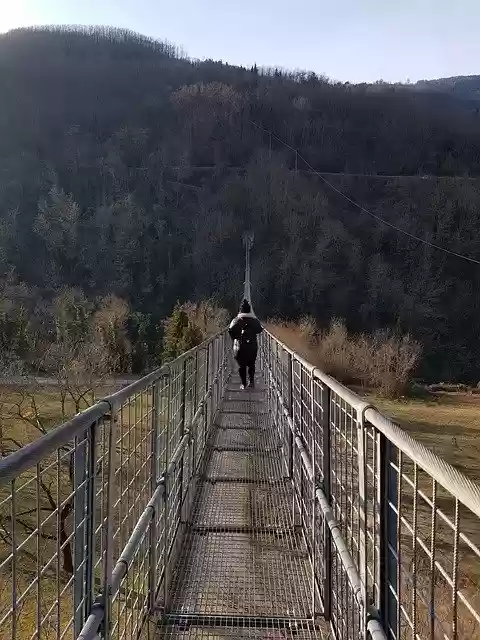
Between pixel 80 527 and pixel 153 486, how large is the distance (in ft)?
4.30

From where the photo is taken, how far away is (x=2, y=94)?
286 feet

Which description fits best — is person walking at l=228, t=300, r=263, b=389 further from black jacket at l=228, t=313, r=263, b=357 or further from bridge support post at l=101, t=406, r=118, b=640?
bridge support post at l=101, t=406, r=118, b=640

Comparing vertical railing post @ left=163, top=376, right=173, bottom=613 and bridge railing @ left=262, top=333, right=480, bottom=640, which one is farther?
vertical railing post @ left=163, top=376, right=173, bottom=613

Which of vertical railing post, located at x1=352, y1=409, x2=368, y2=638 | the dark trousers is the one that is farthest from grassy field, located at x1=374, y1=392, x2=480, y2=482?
vertical railing post, located at x1=352, y1=409, x2=368, y2=638

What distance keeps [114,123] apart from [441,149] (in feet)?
154

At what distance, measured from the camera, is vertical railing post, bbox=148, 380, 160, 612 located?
272 cm

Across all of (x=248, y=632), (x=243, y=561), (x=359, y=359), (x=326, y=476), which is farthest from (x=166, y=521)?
(x=359, y=359)

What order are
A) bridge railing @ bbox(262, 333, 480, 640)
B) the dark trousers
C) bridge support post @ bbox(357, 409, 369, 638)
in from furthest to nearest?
the dark trousers
bridge support post @ bbox(357, 409, 369, 638)
bridge railing @ bbox(262, 333, 480, 640)

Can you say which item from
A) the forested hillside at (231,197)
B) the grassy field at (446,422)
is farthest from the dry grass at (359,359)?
the forested hillside at (231,197)

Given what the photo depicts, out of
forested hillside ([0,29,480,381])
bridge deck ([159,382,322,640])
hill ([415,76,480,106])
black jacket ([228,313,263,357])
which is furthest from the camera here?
hill ([415,76,480,106])

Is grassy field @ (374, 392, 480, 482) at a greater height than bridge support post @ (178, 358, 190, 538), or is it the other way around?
bridge support post @ (178, 358, 190, 538)

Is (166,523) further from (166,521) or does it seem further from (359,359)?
(359,359)

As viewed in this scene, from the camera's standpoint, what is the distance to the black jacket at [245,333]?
8.62 m

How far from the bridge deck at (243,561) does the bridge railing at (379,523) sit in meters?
0.21
